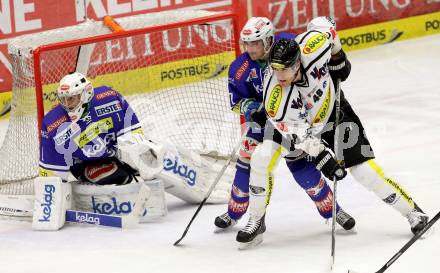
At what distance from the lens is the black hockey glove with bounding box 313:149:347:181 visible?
5.84m

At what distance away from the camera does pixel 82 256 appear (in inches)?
248

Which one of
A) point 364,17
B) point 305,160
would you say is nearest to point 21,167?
point 305,160

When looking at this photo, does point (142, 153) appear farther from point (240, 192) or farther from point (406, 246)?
point (406, 246)

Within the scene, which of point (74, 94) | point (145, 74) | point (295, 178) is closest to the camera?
point (295, 178)

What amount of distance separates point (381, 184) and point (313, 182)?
16.0 inches

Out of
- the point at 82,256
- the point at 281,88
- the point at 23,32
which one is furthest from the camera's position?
the point at 23,32

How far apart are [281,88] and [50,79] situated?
220 centimetres

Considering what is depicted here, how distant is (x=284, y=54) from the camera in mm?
5707

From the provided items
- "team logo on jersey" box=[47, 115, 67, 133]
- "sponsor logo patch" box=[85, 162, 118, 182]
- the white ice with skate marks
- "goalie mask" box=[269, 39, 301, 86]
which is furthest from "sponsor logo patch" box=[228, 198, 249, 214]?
"team logo on jersey" box=[47, 115, 67, 133]

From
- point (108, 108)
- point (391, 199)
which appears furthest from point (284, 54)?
point (108, 108)

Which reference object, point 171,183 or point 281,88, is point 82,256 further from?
point 281,88

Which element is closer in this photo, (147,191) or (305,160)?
(305,160)

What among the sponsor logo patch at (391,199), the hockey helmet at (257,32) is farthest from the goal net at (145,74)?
the sponsor logo patch at (391,199)

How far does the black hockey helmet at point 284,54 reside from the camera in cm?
571
